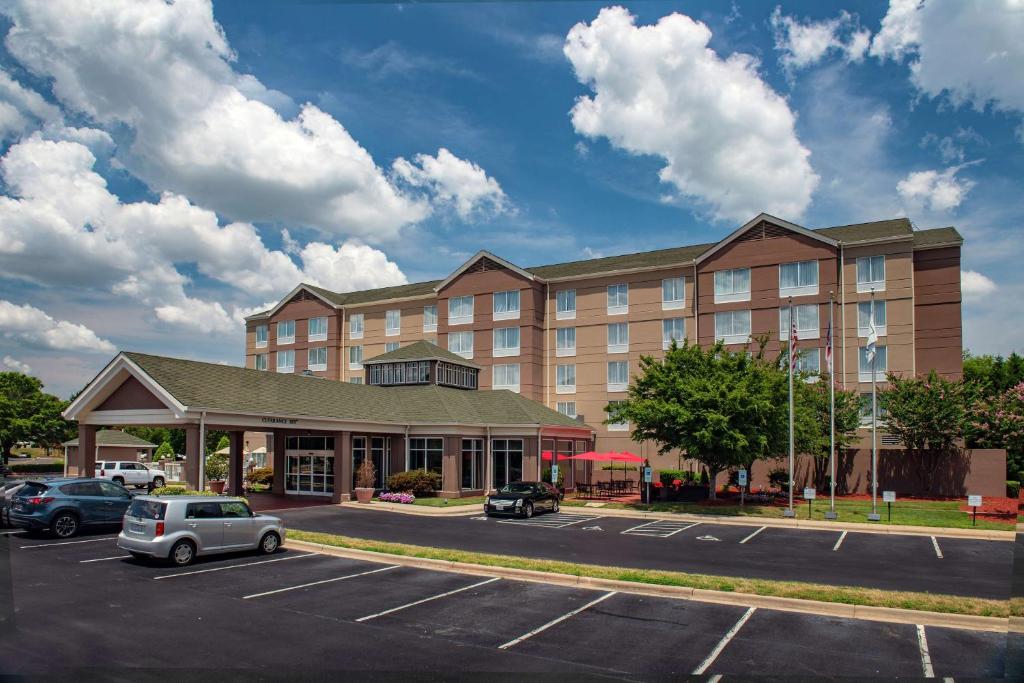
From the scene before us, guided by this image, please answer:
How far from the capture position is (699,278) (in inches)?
1901

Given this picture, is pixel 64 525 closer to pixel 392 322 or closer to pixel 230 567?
pixel 230 567

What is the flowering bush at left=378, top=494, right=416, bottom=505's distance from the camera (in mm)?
34531

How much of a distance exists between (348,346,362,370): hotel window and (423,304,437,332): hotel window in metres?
7.10

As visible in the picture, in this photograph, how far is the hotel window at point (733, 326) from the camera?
4641cm

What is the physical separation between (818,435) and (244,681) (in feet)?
112

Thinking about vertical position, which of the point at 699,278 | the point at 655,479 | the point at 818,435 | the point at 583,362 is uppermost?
the point at 699,278

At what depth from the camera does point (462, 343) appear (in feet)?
185

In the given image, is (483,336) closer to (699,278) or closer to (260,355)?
(699,278)

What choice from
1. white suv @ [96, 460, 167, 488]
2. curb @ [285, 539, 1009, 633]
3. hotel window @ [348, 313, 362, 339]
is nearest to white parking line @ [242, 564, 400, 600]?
curb @ [285, 539, 1009, 633]

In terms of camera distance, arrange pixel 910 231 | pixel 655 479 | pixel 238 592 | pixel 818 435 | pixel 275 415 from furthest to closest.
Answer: pixel 655 479, pixel 910 231, pixel 818 435, pixel 275 415, pixel 238 592

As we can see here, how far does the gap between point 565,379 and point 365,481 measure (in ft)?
68.8

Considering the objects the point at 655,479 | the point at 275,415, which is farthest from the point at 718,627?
the point at 655,479

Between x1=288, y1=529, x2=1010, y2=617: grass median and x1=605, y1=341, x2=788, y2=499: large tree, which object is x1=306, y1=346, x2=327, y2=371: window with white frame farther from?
x1=288, y1=529, x2=1010, y2=617: grass median

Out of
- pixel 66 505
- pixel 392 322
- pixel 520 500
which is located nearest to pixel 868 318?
pixel 520 500
